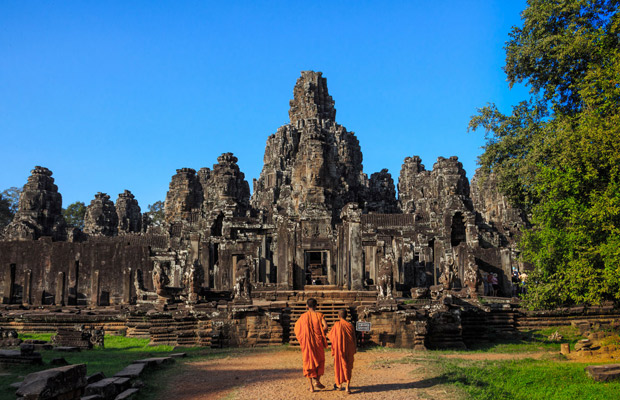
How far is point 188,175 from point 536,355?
28.4 m

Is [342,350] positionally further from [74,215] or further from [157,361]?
[74,215]

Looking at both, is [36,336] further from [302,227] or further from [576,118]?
[576,118]

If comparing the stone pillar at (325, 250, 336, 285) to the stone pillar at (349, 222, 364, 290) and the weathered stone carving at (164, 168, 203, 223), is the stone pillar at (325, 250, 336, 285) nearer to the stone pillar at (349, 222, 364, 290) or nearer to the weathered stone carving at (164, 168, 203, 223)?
the stone pillar at (349, 222, 364, 290)

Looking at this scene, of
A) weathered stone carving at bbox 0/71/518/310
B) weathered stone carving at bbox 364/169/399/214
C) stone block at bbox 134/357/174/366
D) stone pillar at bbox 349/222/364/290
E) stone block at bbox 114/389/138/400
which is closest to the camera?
stone block at bbox 114/389/138/400

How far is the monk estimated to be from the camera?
25.3 ft

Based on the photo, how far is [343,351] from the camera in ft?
24.9

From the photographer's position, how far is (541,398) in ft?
26.8

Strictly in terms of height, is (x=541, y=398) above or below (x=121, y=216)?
below

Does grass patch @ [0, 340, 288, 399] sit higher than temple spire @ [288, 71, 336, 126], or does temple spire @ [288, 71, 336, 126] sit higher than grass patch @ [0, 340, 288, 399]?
temple spire @ [288, 71, 336, 126]

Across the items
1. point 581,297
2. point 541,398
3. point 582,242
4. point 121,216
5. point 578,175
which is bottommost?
point 541,398

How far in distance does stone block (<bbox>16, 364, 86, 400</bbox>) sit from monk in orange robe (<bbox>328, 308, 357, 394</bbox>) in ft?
10.8

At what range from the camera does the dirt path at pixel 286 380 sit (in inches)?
297

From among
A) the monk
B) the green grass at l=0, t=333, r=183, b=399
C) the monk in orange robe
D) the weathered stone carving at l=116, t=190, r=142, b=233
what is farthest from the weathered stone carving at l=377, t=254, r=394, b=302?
the weathered stone carving at l=116, t=190, r=142, b=233

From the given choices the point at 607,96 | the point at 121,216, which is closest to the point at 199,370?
the point at 607,96
